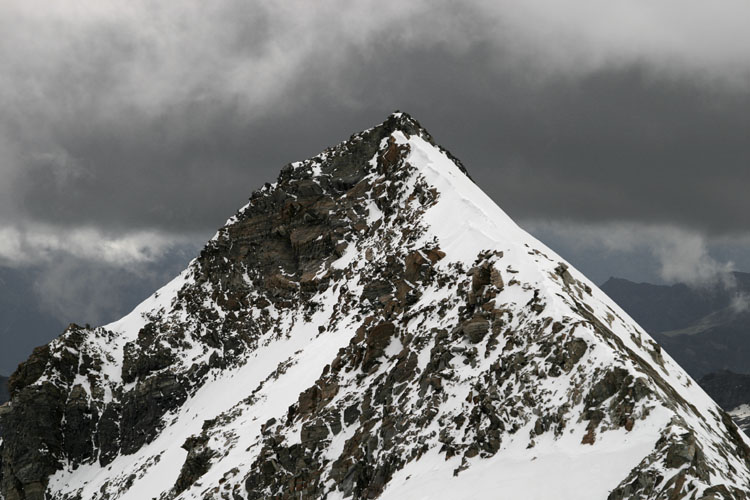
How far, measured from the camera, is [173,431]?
3376 inches

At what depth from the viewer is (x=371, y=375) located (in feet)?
137

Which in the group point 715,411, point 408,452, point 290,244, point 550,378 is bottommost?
point 408,452

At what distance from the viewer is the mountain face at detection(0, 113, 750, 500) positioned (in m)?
25.9

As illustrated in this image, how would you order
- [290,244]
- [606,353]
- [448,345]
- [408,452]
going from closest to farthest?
1. [606,353]
2. [408,452]
3. [448,345]
4. [290,244]

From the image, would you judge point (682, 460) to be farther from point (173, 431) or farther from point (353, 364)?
point (173, 431)

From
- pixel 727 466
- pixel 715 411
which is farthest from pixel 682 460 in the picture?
pixel 715 411

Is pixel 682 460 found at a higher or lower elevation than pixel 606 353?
lower

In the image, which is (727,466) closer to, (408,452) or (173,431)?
(408,452)

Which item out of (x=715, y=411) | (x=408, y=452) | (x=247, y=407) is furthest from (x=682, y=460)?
(x=247, y=407)

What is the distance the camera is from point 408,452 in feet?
106

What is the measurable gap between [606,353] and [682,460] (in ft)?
23.3

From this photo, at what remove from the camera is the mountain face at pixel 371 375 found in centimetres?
2592

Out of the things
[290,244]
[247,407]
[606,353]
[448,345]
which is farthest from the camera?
[290,244]

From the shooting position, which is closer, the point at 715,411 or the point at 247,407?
the point at 715,411
